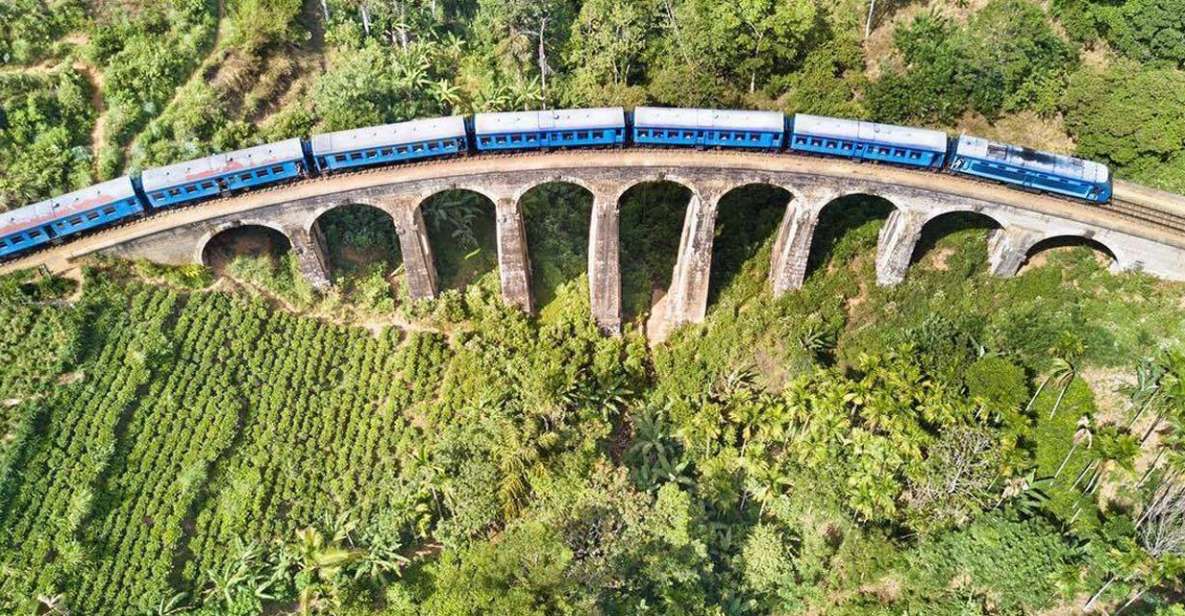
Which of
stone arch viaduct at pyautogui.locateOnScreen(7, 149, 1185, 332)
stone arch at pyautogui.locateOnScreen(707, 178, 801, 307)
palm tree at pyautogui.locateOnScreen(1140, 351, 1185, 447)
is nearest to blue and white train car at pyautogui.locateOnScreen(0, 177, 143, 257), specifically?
stone arch viaduct at pyautogui.locateOnScreen(7, 149, 1185, 332)

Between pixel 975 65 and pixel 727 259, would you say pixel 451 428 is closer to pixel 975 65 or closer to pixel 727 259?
pixel 727 259

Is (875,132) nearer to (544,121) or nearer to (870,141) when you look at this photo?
(870,141)

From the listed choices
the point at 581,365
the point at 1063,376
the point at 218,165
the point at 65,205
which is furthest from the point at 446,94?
the point at 1063,376

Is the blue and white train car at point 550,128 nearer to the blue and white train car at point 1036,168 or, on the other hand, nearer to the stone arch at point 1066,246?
the blue and white train car at point 1036,168

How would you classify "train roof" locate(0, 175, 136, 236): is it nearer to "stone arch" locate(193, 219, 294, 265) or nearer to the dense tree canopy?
"stone arch" locate(193, 219, 294, 265)

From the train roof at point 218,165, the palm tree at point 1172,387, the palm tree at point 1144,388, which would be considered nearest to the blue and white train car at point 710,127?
the train roof at point 218,165

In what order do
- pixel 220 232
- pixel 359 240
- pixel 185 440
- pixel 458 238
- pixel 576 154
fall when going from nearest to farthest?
pixel 185 440, pixel 220 232, pixel 576 154, pixel 359 240, pixel 458 238

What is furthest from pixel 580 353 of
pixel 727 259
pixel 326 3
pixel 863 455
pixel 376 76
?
pixel 326 3
